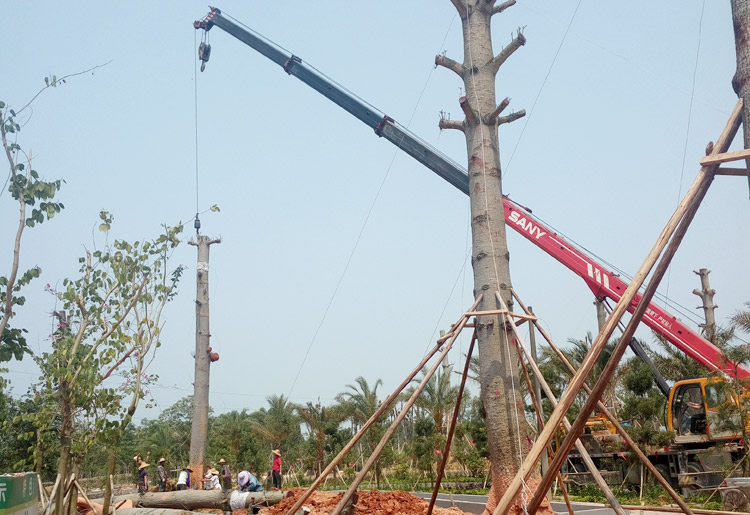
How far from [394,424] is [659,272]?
114 inches

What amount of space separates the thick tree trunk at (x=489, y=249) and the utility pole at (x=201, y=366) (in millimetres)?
9393

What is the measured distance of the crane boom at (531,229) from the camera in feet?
42.7

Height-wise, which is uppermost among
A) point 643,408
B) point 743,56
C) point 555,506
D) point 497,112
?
point 497,112

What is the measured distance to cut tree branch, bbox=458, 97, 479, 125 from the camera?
23.5ft

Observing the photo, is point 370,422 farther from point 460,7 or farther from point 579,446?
point 460,7

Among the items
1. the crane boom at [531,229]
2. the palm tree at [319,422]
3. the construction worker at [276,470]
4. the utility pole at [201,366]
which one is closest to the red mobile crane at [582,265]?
the crane boom at [531,229]

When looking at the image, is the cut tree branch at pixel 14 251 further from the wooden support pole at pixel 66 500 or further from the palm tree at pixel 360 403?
the palm tree at pixel 360 403

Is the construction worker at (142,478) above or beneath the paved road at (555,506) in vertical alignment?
above

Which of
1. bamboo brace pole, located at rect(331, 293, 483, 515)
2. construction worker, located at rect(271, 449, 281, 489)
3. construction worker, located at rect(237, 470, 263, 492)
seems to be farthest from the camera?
construction worker, located at rect(271, 449, 281, 489)

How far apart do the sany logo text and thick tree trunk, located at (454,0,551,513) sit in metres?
7.08

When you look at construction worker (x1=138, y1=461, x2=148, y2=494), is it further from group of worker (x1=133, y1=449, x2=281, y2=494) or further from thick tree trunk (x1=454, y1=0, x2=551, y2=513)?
thick tree trunk (x1=454, y1=0, x2=551, y2=513)

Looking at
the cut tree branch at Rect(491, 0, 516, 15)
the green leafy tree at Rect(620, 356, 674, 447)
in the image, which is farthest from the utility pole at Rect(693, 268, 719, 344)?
the cut tree branch at Rect(491, 0, 516, 15)

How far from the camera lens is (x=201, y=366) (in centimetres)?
1480

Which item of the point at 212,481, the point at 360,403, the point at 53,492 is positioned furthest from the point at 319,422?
the point at 53,492
